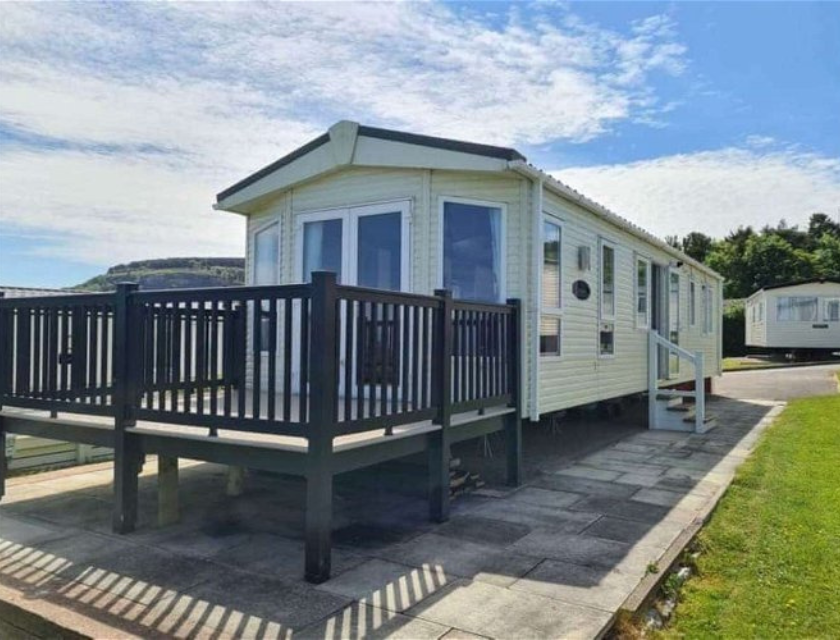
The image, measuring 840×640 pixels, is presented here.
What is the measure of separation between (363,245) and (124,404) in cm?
310

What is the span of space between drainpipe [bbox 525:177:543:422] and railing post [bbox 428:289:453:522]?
1808 mm

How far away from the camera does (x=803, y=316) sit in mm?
28484

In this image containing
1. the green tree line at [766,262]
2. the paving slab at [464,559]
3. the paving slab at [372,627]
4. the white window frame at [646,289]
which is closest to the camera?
the paving slab at [372,627]

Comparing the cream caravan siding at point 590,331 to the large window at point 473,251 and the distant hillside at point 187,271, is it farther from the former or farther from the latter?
the distant hillside at point 187,271

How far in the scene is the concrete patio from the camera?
3.09 m

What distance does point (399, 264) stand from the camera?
6582 mm

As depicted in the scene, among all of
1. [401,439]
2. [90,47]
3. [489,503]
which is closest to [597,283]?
[489,503]

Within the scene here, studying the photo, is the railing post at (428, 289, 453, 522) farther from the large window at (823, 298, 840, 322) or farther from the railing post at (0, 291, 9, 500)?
the large window at (823, 298, 840, 322)

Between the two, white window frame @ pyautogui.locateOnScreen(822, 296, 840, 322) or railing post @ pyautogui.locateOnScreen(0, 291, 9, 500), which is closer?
railing post @ pyautogui.locateOnScreen(0, 291, 9, 500)

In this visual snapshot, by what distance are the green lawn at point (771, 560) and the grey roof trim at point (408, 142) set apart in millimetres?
3691

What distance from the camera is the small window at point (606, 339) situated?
843 cm

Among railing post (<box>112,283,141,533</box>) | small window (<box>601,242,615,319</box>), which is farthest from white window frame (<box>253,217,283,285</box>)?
small window (<box>601,242,615,319</box>)

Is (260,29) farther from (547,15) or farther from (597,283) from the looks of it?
(597,283)

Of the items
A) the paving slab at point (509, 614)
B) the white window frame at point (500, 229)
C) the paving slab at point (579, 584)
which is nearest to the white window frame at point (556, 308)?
the white window frame at point (500, 229)
